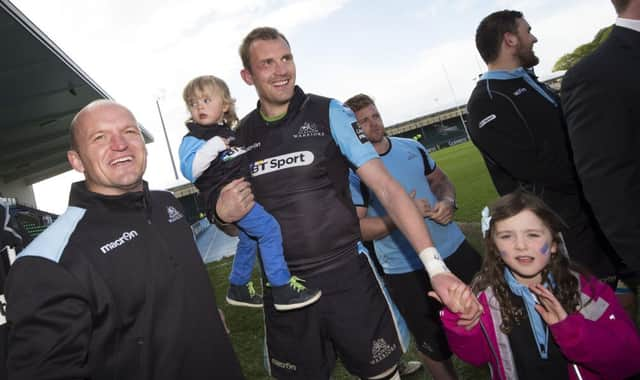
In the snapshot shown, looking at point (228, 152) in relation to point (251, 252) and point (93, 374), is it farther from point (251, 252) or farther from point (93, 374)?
point (93, 374)

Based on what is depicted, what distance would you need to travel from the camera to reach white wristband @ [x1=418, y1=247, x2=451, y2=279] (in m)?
1.70

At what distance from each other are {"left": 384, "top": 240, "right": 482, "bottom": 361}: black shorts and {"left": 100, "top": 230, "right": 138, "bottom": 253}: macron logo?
2.07 meters

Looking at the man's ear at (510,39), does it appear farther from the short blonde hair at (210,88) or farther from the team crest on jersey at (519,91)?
the short blonde hair at (210,88)

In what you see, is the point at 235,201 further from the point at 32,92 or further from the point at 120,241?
the point at 32,92

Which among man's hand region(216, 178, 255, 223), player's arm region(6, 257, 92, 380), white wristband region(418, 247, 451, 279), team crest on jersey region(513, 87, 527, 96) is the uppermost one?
team crest on jersey region(513, 87, 527, 96)

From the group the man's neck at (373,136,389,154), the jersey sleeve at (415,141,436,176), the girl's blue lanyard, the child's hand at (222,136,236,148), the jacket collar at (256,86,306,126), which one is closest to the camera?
the girl's blue lanyard

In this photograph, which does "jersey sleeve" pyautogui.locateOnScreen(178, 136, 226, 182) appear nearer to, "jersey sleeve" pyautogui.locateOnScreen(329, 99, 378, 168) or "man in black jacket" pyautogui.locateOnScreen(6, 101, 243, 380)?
"man in black jacket" pyautogui.locateOnScreen(6, 101, 243, 380)

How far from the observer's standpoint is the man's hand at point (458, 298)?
5.16ft

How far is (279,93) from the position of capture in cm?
250

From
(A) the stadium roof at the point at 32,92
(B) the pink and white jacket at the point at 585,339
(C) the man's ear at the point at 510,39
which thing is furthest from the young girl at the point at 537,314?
(A) the stadium roof at the point at 32,92

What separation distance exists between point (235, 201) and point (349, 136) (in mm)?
772

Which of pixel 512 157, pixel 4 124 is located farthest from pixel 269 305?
pixel 4 124

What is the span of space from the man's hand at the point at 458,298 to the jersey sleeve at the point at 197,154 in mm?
1599

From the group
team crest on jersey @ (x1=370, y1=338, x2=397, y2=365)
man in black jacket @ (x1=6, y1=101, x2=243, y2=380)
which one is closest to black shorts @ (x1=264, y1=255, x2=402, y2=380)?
team crest on jersey @ (x1=370, y1=338, x2=397, y2=365)
